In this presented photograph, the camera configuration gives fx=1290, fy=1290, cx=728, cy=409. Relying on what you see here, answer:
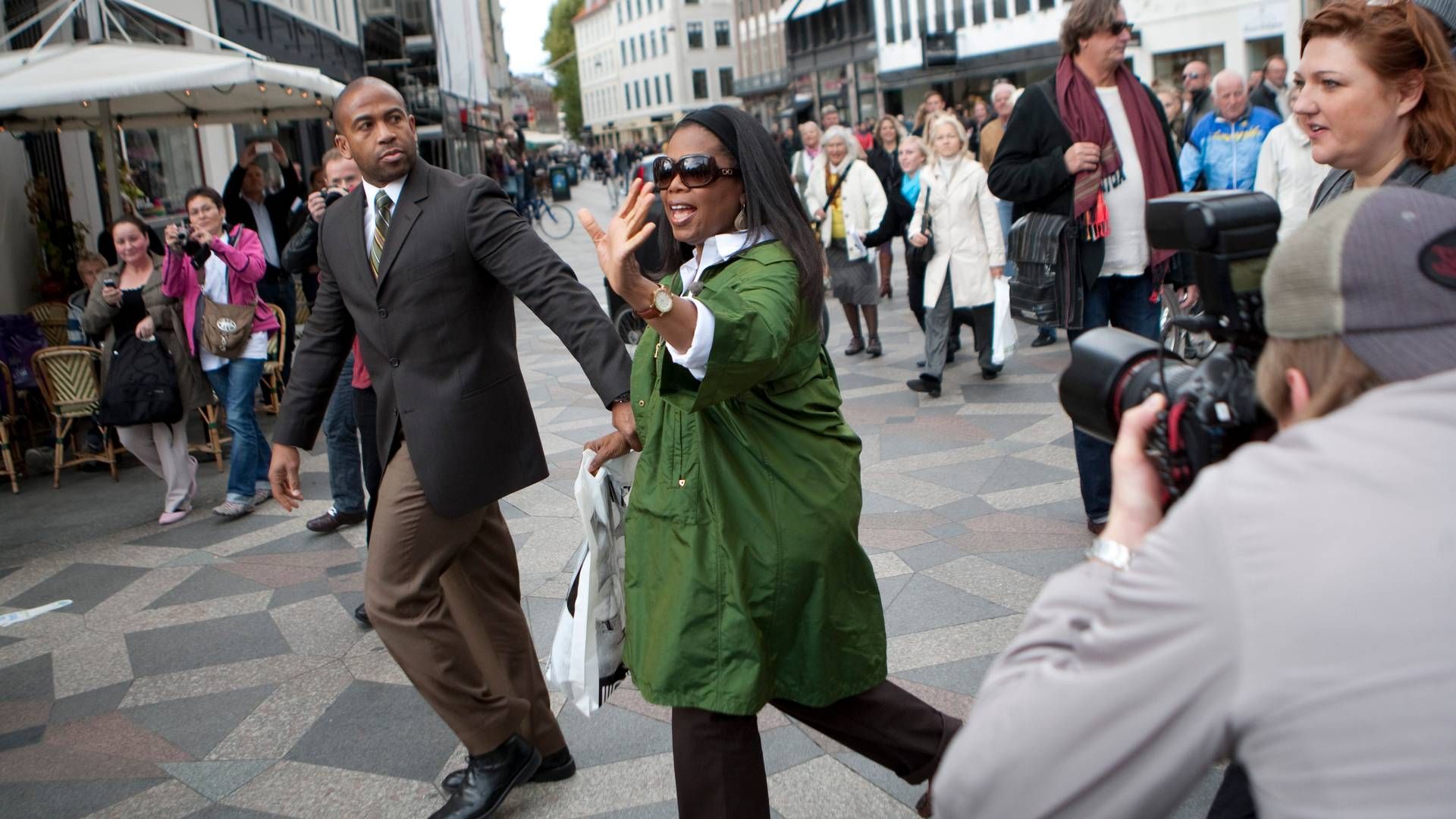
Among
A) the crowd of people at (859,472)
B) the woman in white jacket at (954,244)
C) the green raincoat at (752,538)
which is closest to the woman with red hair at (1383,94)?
the crowd of people at (859,472)

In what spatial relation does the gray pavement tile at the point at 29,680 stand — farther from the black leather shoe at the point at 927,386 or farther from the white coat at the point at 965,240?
the white coat at the point at 965,240

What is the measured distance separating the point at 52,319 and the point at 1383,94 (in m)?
9.52

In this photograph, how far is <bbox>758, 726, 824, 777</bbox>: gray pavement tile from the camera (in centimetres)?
369

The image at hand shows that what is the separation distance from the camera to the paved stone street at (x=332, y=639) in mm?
3764

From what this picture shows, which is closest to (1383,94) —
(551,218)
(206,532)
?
(206,532)

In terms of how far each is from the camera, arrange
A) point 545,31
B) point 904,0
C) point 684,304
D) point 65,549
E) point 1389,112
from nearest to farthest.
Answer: point 684,304 < point 1389,112 < point 65,549 < point 904,0 < point 545,31

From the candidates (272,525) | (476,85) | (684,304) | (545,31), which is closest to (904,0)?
(476,85)

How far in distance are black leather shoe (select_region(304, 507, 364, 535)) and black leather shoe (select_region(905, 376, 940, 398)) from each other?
383 centimetres

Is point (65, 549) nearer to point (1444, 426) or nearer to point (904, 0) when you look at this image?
point (1444, 426)

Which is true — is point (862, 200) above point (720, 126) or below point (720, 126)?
below

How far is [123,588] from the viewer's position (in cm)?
→ 605

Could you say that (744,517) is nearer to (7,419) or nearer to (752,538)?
(752,538)

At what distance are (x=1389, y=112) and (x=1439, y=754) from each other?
2102 mm

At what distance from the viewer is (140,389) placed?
24.0 feet
